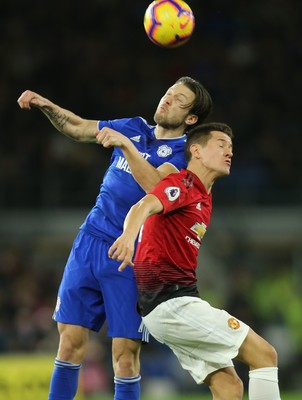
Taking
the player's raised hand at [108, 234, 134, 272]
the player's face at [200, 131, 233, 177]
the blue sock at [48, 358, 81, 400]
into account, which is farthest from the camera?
the blue sock at [48, 358, 81, 400]

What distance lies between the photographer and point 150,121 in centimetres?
1605

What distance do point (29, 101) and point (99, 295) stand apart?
54.5 inches

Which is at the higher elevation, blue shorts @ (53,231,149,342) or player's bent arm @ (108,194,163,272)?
player's bent arm @ (108,194,163,272)

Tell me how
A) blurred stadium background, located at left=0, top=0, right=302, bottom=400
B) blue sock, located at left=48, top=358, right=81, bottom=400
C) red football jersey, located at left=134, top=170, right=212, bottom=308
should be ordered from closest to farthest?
red football jersey, located at left=134, top=170, right=212, bottom=308 → blue sock, located at left=48, top=358, right=81, bottom=400 → blurred stadium background, located at left=0, top=0, right=302, bottom=400

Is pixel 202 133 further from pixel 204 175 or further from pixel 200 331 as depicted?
pixel 200 331

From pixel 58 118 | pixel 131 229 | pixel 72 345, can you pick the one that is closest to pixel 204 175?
pixel 131 229

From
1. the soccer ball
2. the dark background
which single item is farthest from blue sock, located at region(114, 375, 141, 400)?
the dark background

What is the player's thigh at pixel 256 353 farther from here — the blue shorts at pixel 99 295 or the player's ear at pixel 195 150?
the player's ear at pixel 195 150

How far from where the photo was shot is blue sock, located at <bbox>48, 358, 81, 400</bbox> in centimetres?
622

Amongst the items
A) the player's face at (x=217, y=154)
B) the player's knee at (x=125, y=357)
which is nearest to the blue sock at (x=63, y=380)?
the player's knee at (x=125, y=357)

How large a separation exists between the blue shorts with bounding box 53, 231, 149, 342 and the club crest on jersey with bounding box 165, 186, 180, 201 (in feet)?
3.14

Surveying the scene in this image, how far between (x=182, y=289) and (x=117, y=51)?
44.1 feet

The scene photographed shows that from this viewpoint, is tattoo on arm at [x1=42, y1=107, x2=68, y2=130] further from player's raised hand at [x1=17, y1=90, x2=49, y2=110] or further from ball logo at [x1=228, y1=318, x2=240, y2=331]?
ball logo at [x1=228, y1=318, x2=240, y2=331]

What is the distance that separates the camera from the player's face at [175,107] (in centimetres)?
623
